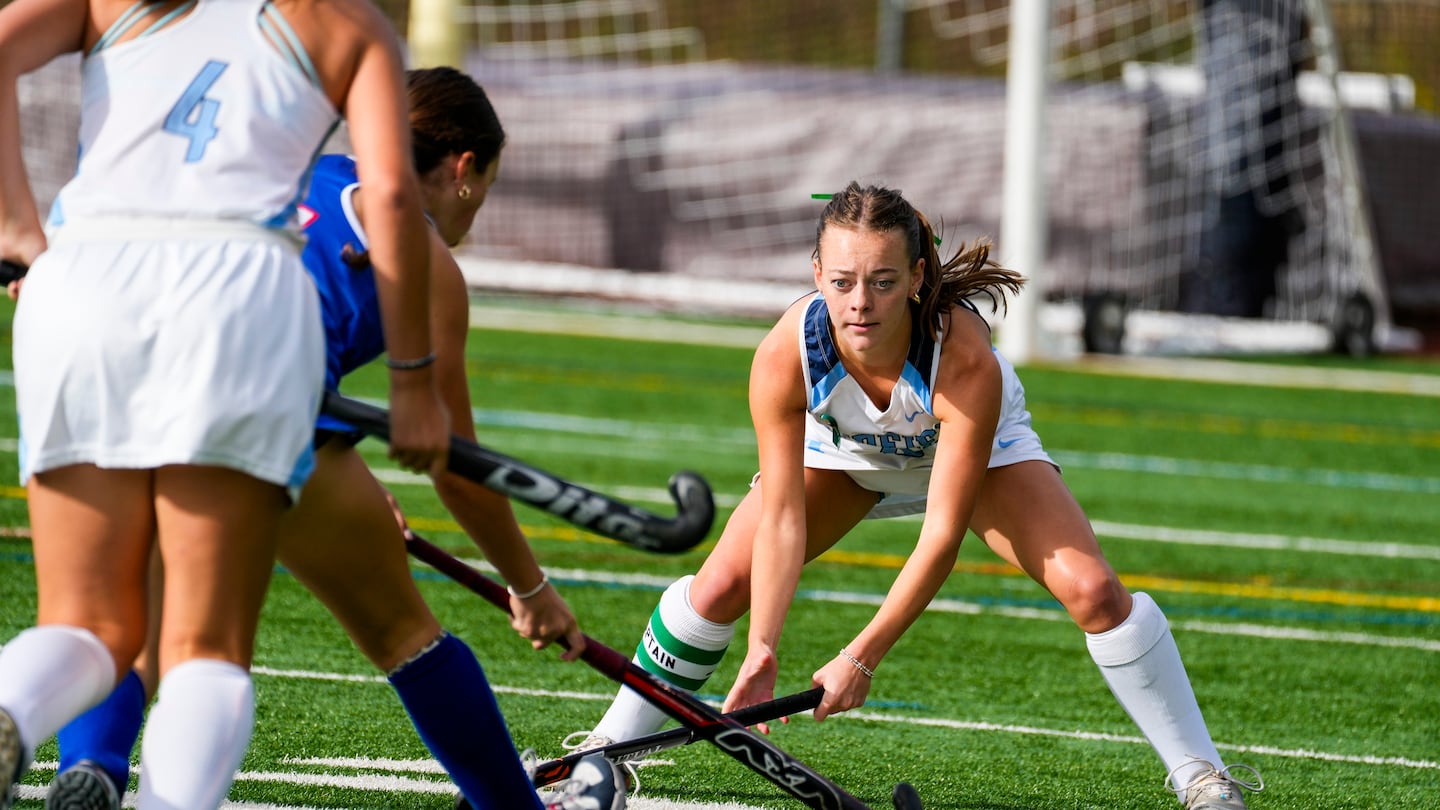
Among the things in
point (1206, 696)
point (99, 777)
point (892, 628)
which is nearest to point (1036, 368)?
point (1206, 696)

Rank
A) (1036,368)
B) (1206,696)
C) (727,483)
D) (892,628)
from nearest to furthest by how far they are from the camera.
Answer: (892,628) → (1206,696) → (727,483) → (1036,368)

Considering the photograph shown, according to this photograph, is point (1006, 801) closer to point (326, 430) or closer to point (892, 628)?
point (892, 628)

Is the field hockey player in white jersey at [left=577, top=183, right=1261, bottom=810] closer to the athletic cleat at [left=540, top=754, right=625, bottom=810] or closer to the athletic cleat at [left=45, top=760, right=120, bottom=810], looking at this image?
the athletic cleat at [left=540, top=754, right=625, bottom=810]

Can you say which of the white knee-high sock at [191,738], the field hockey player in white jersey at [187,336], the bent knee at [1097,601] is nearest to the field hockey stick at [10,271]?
the field hockey player in white jersey at [187,336]

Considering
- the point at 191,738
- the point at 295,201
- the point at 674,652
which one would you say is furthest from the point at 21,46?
the point at 674,652

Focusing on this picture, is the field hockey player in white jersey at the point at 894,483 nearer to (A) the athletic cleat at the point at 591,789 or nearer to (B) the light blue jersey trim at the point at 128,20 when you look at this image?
(A) the athletic cleat at the point at 591,789

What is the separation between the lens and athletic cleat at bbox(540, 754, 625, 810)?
10.2 feet

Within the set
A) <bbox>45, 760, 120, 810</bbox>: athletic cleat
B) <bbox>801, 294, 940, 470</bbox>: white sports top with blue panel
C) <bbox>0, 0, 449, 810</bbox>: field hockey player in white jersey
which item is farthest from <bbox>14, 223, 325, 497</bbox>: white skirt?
<bbox>801, 294, 940, 470</bbox>: white sports top with blue panel

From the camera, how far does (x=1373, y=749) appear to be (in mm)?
4234

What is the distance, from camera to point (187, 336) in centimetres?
221

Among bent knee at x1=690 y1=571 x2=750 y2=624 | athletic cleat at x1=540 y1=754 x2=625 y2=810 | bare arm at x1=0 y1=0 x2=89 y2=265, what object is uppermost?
bare arm at x1=0 y1=0 x2=89 y2=265

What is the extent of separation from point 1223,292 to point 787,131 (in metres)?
3.97

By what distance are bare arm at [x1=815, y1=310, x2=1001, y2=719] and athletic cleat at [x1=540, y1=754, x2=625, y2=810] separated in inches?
14.5

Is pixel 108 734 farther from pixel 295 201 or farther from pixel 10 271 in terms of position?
pixel 295 201
